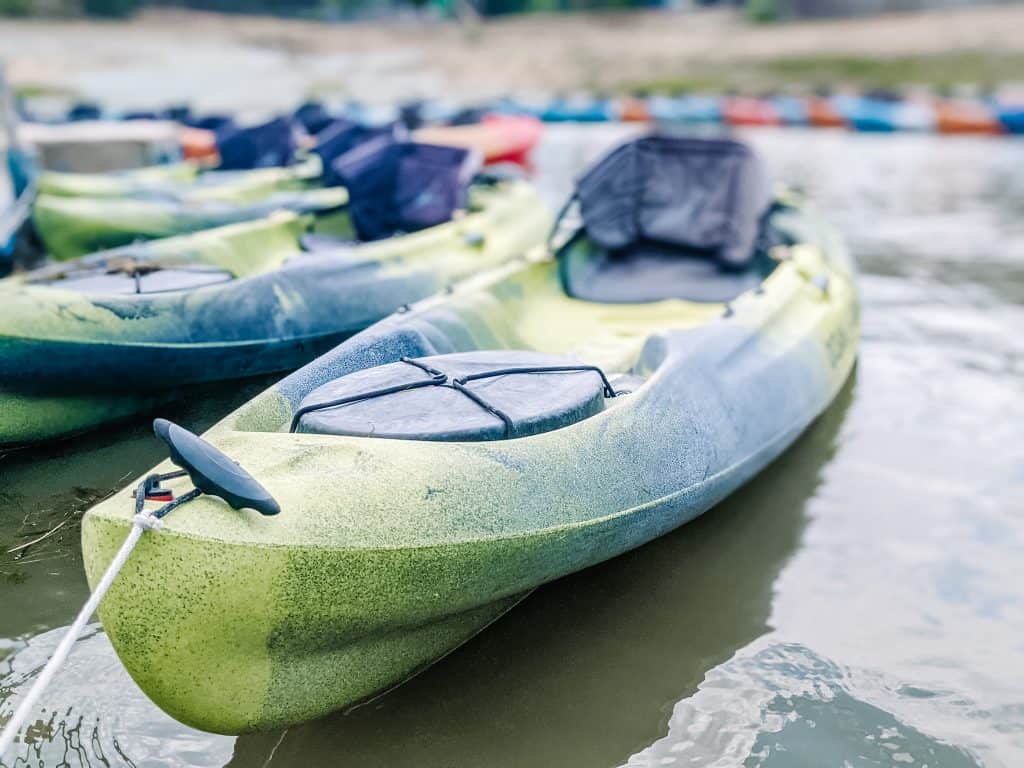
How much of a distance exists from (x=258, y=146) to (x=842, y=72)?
1633 cm

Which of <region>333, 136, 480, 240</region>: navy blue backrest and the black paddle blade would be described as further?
<region>333, 136, 480, 240</region>: navy blue backrest

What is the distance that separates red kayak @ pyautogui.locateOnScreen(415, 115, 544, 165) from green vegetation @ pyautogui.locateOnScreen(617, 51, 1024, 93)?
1004cm

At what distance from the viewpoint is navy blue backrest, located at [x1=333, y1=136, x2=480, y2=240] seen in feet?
21.0

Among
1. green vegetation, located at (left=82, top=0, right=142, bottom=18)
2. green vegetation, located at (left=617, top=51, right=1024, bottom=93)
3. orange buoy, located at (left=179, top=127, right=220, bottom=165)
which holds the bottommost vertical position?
orange buoy, located at (left=179, top=127, right=220, bottom=165)

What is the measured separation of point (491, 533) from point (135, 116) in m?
11.7

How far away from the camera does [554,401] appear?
2881 mm

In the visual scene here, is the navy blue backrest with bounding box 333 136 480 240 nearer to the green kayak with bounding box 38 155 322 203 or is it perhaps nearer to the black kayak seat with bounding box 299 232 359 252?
the black kayak seat with bounding box 299 232 359 252

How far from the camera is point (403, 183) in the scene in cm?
668

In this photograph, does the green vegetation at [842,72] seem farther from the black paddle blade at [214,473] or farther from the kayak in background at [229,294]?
the black paddle blade at [214,473]

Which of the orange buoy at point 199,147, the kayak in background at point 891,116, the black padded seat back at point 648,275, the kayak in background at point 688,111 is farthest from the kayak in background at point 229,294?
the kayak in background at point 688,111

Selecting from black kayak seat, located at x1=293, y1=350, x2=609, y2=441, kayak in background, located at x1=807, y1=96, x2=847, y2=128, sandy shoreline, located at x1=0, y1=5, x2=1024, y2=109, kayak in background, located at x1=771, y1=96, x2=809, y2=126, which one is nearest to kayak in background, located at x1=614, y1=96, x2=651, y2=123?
kayak in background, located at x1=771, y1=96, x2=809, y2=126

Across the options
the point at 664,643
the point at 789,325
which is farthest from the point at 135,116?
the point at 664,643

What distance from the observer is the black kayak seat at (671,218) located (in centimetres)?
544

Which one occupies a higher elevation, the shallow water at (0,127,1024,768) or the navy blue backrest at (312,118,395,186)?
the navy blue backrest at (312,118,395,186)
